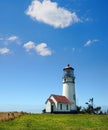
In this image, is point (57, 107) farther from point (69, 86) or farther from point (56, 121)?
point (56, 121)

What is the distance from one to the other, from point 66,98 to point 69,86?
261cm

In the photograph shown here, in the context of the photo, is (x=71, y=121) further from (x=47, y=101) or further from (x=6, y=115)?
(x=47, y=101)

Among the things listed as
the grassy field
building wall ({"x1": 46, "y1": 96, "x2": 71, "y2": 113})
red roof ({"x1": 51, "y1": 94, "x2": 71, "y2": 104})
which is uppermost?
red roof ({"x1": 51, "y1": 94, "x2": 71, "y2": 104})

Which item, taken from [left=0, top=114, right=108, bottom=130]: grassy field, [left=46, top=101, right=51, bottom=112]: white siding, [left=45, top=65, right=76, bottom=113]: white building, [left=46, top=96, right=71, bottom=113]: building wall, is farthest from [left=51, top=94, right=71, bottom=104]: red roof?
[left=0, top=114, right=108, bottom=130]: grassy field

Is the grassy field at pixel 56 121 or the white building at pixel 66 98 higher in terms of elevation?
the white building at pixel 66 98

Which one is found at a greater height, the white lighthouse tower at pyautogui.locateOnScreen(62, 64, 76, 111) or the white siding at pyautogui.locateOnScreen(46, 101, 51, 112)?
the white lighthouse tower at pyautogui.locateOnScreen(62, 64, 76, 111)

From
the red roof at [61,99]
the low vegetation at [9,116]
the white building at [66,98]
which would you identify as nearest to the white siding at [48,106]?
the white building at [66,98]

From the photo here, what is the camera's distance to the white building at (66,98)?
6166 centimetres

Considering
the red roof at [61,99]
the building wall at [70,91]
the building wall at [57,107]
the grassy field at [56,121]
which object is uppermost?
the building wall at [70,91]

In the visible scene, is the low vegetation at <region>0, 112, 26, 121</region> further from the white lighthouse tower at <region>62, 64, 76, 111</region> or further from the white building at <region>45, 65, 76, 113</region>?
the white lighthouse tower at <region>62, 64, 76, 111</region>

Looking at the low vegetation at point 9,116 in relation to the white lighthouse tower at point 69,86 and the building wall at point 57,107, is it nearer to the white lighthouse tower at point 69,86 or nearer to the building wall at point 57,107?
the building wall at point 57,107

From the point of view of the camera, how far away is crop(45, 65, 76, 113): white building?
6166 centimetres

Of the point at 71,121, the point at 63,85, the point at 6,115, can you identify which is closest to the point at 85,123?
the point at 71,121

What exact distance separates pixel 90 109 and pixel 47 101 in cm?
1212
